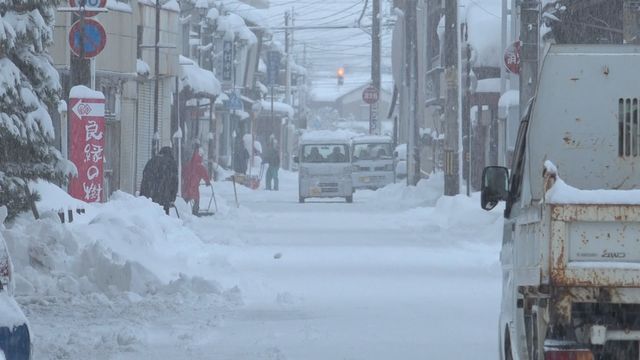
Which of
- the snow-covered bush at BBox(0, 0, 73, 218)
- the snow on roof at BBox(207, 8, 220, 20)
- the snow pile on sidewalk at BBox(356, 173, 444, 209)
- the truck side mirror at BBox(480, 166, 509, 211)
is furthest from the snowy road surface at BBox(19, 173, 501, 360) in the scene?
the snow on roof at BBox(207, 8, 220, 20)

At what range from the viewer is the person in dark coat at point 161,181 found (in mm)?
28938

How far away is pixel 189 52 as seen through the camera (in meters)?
56.3

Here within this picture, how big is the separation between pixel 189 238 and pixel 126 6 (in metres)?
11.2

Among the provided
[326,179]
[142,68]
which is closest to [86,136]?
[142,68]

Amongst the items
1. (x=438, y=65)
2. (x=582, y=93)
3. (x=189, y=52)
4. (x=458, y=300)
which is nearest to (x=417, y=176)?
(x=438, y=65)

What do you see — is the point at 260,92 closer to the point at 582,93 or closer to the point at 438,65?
the point at 438,65

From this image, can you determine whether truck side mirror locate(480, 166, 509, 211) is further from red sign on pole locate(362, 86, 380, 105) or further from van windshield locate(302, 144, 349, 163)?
red sign on pole locate(362, 86, 380, 105)

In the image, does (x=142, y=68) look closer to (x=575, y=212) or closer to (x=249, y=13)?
(x=575, y=212)

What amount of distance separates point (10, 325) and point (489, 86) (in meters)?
37.9

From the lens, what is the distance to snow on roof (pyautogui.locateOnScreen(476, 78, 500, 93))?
44.7 metres

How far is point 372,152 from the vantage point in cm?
5644

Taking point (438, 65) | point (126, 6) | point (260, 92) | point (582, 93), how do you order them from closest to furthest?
1. point (582, 93)
2. point (126, 6)
3. point (438, 65)
4. point (260, 92)

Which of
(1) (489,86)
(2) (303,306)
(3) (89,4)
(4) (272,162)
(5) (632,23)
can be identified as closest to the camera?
(2) (303,306)

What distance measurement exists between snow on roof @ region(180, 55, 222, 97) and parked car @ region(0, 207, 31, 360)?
3845 cm
